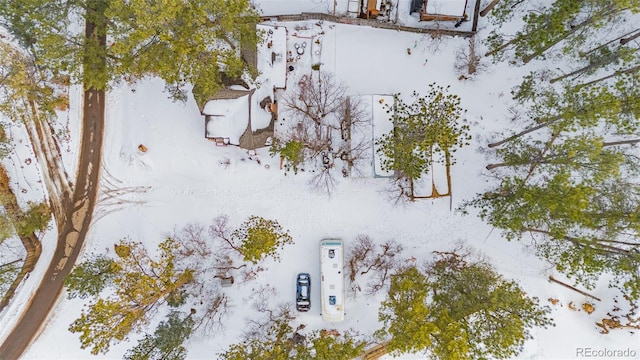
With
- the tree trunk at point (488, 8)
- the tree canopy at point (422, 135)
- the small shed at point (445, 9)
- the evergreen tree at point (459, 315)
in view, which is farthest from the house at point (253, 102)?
the tree trunk at point (488, 8)

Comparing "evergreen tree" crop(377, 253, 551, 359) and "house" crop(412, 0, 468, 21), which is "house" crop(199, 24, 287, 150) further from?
"evergreen tree" crop(377, 253, 551, 359)

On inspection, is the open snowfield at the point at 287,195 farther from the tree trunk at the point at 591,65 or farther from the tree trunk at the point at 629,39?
the tree trunk at the point at 629,39

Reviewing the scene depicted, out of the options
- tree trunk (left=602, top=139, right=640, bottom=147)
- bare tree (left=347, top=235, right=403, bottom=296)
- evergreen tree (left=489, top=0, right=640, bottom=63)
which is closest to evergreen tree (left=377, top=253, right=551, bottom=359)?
bare tree (left=347, top=235, right=403, bottom=296)

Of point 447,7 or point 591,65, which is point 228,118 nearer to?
point 447,7

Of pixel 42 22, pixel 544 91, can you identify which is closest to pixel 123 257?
pixel 42 22

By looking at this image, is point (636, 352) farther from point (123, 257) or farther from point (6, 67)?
point (6, 67)
